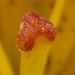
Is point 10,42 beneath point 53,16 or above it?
beneath

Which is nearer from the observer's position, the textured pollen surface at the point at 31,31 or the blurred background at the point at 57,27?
the textured pollen surface at the point at 31,31

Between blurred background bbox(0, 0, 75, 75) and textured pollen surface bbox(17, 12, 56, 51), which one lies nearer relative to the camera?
textured pollen surface bbox(17, 12, 56, 51)

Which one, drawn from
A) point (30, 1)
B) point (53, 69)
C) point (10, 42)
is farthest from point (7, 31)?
point (53, 69)

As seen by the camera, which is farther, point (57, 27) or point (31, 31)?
point (57, 27)

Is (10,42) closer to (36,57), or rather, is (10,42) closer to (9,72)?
(9,72)
